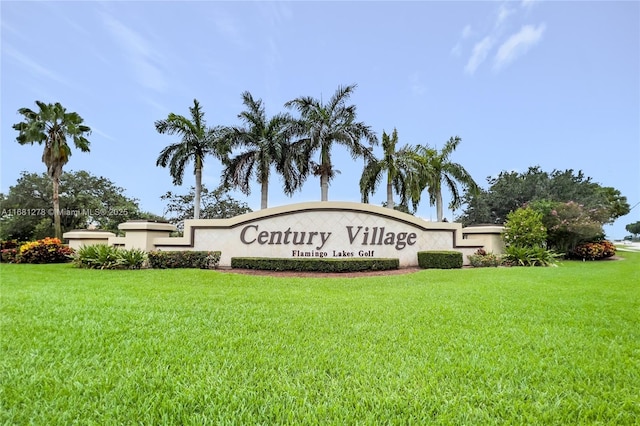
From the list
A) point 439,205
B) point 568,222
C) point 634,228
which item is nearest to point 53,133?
point 439,205

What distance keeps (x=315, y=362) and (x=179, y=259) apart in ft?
36.9

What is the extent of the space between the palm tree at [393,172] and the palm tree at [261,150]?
360 centimetres

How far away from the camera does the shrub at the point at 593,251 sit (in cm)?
2044

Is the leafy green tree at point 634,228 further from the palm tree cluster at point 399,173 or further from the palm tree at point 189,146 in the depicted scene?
the palm tree at point 189,146

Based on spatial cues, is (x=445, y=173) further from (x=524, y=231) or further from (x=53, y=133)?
(x=53, y=133)

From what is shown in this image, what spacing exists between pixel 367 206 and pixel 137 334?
12.0m

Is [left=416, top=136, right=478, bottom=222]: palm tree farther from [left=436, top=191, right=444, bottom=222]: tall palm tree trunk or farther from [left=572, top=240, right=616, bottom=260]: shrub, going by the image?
[left=572, top=240, right=616, bottom=260]: shrub

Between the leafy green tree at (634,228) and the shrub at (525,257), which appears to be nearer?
the shrub at (525,257)

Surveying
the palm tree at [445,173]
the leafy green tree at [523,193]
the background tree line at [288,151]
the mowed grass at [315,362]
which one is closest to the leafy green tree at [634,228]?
the leafy green tree at [523,193]

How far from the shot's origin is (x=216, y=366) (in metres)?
3.07

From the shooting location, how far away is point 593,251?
20391mm

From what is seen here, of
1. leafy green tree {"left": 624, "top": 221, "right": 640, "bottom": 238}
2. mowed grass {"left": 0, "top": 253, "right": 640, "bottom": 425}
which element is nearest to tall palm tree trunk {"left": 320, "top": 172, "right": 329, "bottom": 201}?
mowed grass {"left": 0, "top": 253, "right": 640, "bottom": 425}

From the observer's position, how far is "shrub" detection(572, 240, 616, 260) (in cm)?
2044

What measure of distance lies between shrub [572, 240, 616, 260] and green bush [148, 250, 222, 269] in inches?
805
